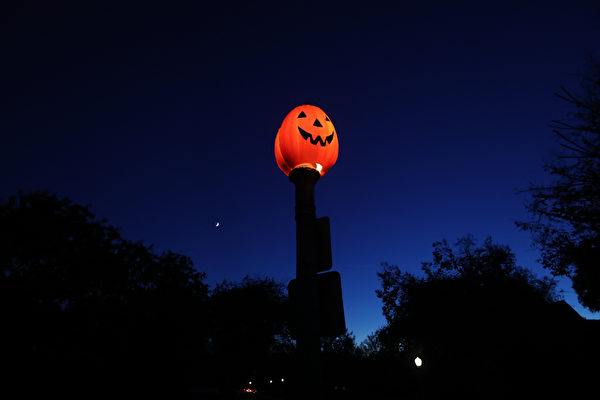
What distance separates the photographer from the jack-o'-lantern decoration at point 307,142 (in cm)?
375

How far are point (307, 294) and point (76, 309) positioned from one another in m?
17.7

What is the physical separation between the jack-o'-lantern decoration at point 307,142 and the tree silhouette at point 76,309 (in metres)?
14.2

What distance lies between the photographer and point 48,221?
1805 centimetres

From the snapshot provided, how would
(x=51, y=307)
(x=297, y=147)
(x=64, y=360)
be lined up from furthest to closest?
1. (x=51, y=307)
2. (x=64, y=360)
3. (x=297, y=147)

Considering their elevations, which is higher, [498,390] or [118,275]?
[118,275]

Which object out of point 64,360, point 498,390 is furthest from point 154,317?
point 498,390

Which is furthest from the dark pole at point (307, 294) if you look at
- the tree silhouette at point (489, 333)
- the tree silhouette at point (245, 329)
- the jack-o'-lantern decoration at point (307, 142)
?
the tree silhouette at point (245, 329)

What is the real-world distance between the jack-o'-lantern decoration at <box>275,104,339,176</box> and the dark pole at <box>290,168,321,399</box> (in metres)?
0.38

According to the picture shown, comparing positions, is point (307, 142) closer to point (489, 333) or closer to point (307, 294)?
point (307, 294)

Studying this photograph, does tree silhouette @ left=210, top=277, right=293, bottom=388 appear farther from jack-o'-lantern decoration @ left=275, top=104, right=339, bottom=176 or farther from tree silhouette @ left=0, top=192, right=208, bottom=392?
jack-o'-lantern decoration @ left=275, top=104, right=339, bottom=176

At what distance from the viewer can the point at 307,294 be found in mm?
2693

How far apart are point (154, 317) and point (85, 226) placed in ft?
22.4

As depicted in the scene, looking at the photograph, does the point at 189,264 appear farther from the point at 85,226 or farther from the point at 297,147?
the point at 297,147

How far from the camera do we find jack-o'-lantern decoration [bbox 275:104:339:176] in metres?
3.75
